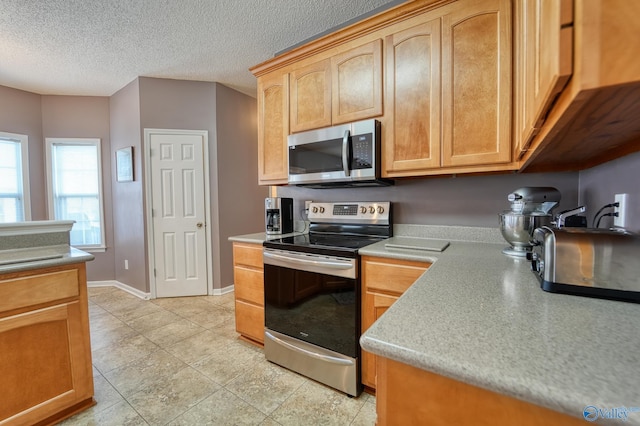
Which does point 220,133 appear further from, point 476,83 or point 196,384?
point 476,83

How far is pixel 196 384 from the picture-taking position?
1829mm

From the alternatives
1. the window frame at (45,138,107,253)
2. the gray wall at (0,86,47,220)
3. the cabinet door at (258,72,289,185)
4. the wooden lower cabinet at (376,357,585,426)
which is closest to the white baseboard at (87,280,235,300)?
the window frame at (45,138,107,253)

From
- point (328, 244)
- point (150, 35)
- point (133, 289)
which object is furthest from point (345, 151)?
point (133, 289)

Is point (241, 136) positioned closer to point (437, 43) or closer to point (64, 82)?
point (64, 82)

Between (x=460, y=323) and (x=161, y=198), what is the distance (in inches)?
142

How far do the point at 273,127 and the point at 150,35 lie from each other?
140 centimetres

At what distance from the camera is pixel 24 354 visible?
4.55 ft

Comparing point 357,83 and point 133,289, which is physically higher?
point 357,83

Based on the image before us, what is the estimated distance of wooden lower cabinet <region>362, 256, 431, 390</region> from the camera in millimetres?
1528

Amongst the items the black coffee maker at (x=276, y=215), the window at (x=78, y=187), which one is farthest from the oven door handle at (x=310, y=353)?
the window at (x=78, y=187)

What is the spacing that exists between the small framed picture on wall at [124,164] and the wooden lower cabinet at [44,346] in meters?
2.36

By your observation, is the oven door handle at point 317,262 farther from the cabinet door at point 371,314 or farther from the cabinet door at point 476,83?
the cabinet door at point 476,83

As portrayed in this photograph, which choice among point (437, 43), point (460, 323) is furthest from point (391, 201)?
point (460, 323)

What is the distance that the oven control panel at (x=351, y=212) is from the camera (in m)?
2.12
